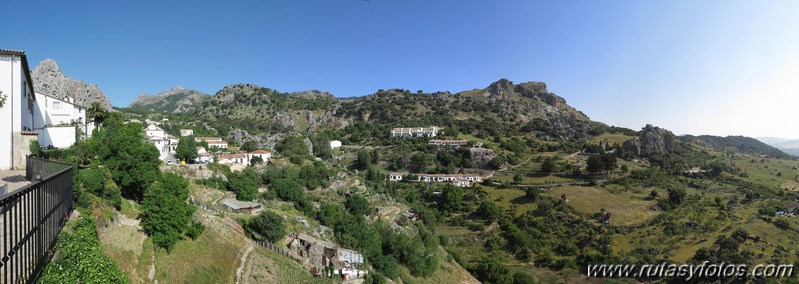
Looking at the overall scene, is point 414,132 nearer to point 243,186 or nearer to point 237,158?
point 237,158

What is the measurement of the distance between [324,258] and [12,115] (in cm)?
2124

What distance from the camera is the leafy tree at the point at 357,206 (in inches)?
2072

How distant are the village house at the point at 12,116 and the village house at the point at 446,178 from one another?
68.6 meters

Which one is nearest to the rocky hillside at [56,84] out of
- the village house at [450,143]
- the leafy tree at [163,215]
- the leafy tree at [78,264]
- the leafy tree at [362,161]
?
the leafy tree at [362,161]

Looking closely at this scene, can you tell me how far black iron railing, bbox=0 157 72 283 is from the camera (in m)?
5.88

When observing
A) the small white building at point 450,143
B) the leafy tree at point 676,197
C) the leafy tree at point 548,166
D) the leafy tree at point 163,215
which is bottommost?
the leafy tree at point 676,197

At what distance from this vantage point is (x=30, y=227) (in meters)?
6.90

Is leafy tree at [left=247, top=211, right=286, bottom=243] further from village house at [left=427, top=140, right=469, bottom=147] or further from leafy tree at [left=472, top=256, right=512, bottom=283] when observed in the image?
village house at [left=427, top=140, right=469, bottom=147]

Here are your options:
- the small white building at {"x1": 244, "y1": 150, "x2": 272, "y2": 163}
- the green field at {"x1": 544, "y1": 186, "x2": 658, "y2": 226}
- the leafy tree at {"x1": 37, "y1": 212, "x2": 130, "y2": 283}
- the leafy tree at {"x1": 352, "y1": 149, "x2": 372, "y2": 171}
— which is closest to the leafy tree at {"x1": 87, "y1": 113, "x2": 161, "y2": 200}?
the leafy tree at {"x1": 37, "y1": 212, "x2": 130, "y2": 283}

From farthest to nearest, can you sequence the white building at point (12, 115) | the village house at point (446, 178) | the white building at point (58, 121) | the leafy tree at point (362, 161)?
the leafy tree at point (362, 161), the village house at point (446, 178), the white building at point (58, 121), the white building at point (12, 115)

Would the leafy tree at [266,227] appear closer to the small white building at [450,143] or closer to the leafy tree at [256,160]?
the leafy tree at [256,160]

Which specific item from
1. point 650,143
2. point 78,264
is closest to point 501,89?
point 650,143

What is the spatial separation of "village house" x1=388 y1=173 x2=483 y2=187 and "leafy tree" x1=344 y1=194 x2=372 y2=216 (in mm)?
31420

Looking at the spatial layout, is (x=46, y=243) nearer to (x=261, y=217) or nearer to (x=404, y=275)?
(x=261, y=217)
